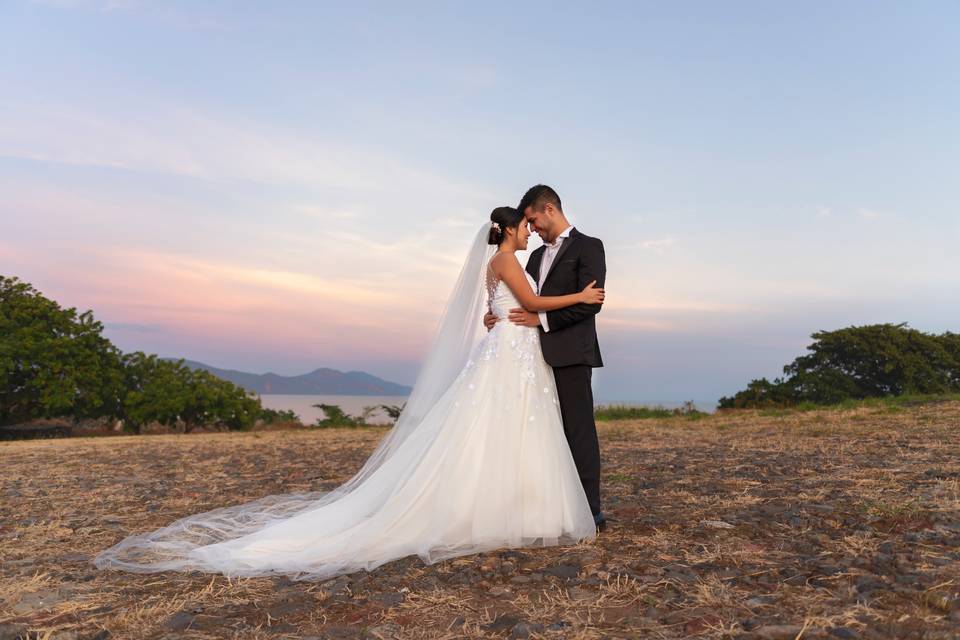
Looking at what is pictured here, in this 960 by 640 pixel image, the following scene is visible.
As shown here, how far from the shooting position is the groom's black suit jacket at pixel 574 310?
5973 mm

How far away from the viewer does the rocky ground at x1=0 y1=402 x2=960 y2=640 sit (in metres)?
3.86

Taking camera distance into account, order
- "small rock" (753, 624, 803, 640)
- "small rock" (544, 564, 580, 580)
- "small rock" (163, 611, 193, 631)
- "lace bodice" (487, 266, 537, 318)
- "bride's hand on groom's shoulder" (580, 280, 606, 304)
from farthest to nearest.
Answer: "lace bodice" (487, 266, 537, 318) < "bride's hand on groom's shoulder" (580, 280, 606, 304) < "small rock" (544, 564, 580, 580) < "small rock" (163, 611, 193, 631) < "small rock" (753, 624, 803, 640)

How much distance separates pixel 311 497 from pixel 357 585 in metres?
3.03

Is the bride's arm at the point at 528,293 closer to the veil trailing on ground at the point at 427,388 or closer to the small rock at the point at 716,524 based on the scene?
the veil trailing on ground at the point at 427,388

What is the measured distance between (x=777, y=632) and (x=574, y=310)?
308cm

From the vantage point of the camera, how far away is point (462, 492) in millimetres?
5754

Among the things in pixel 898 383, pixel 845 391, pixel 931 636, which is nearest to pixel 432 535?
pixel 931 636

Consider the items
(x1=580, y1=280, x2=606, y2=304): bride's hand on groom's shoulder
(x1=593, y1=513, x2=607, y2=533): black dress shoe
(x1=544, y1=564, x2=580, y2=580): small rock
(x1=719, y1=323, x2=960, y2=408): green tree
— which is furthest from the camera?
(x1=719, y1=323, x2=960, y2=408): green tree

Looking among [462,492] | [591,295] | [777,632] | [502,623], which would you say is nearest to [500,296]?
[591,295]

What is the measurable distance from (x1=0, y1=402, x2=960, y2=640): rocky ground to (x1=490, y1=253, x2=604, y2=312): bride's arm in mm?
2058

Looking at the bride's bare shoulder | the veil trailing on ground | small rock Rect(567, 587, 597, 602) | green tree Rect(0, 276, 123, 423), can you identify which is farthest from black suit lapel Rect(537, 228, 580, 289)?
green tree Rect(0, 276, 123, 423)

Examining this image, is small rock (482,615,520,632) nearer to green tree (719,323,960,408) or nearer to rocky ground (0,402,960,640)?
rocky ground (0,402,960,640)

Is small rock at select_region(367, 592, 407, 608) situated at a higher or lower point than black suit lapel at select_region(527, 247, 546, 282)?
lower

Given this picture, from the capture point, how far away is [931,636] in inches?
130
